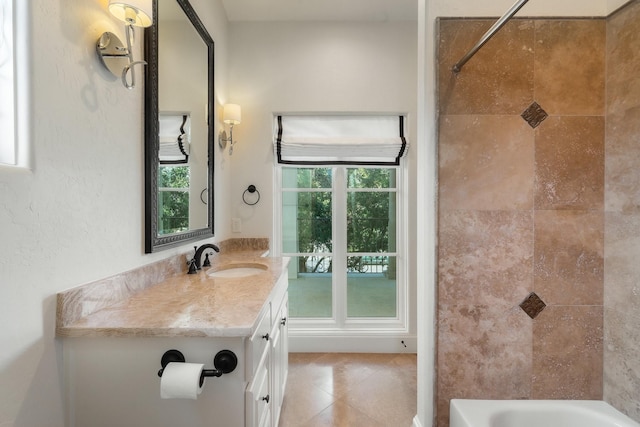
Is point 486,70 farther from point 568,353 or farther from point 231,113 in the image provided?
point 231,113

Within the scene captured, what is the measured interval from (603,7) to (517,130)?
67cm

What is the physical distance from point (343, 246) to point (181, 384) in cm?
188

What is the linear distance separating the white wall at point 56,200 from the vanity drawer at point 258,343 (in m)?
0.54

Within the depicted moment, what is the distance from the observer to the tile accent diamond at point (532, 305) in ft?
4.31

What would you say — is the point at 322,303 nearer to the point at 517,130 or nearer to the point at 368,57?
the point at 517,130

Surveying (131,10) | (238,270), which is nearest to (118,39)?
(131,10)

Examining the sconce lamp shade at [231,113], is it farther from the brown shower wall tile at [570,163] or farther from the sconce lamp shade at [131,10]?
the brown shower wall tile at [570,163]


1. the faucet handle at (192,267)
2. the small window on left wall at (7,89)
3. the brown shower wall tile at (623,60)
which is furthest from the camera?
the faucet handle at (192,267)

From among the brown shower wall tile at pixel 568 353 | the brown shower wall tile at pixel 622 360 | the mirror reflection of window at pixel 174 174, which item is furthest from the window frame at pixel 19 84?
the brown shower wall tile at pixel 622 360

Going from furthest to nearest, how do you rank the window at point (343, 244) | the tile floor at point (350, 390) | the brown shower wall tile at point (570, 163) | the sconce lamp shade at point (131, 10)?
1. the window at point (343, 244)
2. the tile floor at point (350, 390)
3. the brown shower wall tile at point (570, 163)
4. the sconce lamp shade at point (131, 10)

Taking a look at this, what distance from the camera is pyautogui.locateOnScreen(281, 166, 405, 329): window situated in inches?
98.5

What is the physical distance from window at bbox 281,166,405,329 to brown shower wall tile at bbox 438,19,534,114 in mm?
1203

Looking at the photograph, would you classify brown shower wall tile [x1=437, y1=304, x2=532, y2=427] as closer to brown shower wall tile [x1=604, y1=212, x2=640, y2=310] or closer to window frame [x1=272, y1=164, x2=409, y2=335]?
brown shower wall tile [x1=604, y1=212, x2=640, y2=310]

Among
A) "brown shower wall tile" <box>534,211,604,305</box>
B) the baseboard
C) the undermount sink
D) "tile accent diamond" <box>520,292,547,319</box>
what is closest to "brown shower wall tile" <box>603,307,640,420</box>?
"brown shower wall tile" <box>534,211,604,305</box>
